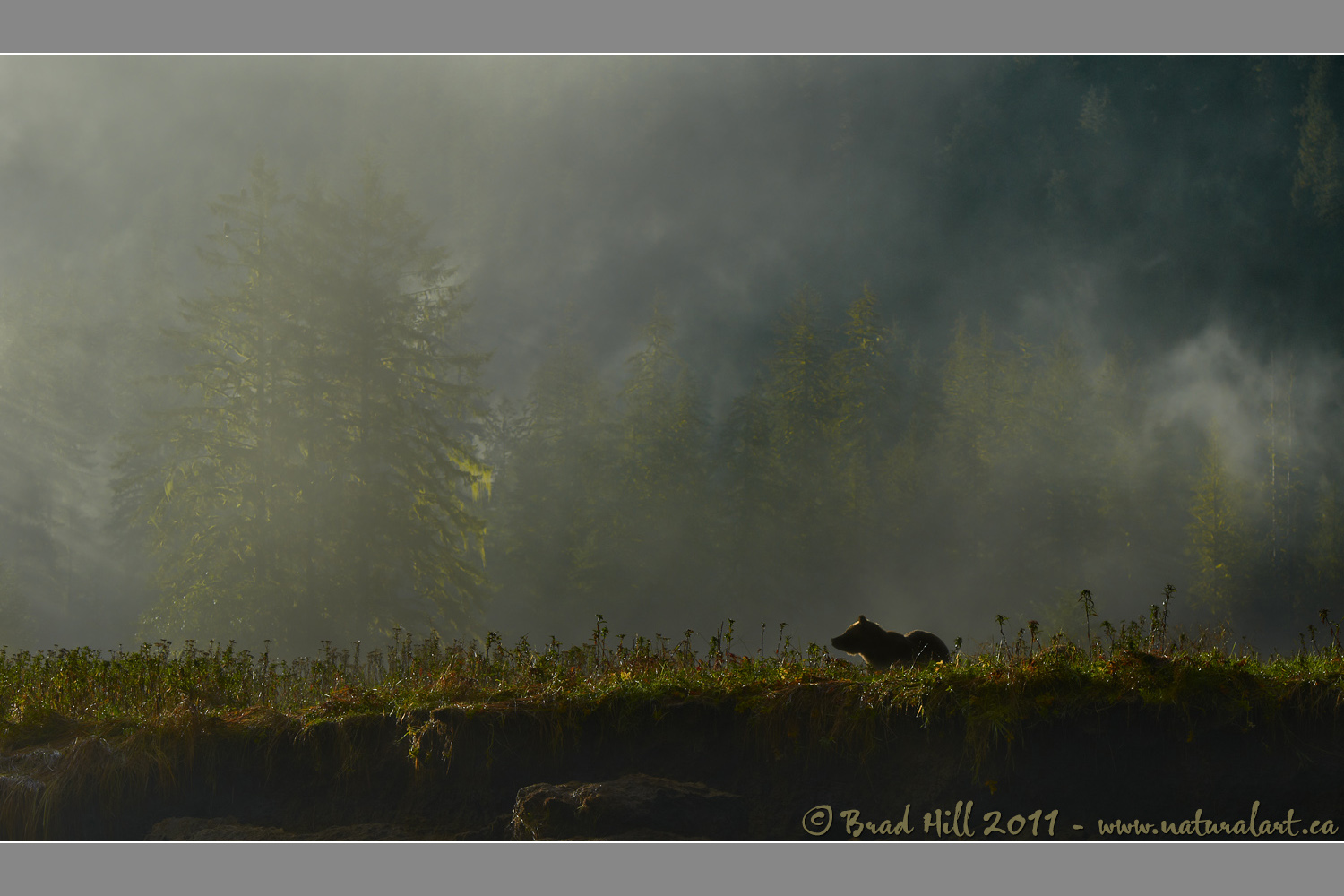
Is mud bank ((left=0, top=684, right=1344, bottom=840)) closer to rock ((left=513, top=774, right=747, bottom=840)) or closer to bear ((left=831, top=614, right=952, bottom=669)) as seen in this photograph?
rock ((left=513, top=774, right=747, bottom=840))

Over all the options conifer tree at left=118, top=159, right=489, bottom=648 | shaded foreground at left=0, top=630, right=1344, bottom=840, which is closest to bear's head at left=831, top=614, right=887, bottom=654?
shaded foreground at left=0, top=630, right=1344, bottom=840

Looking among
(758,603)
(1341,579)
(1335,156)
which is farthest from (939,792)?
(1335,156)

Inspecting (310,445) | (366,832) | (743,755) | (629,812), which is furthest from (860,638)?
(310,445)

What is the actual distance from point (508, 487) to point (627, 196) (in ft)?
53.0

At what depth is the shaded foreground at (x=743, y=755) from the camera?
19.8 feet

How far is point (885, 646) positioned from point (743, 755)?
6.84 feet

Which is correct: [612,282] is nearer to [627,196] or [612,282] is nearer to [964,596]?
[627,196]

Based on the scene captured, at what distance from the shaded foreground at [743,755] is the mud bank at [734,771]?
0.01 m

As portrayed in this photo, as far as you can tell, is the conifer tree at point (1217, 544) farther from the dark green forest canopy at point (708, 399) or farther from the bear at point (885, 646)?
the bear at point (885, 646)

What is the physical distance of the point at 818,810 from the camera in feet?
20.6

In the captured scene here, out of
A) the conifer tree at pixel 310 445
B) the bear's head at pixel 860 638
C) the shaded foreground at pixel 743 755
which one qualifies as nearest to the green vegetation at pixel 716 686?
the shaded foreground at pixel 743 755

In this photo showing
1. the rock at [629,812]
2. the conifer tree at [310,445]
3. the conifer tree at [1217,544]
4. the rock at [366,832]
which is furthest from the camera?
the conifer tree at [1217,544]

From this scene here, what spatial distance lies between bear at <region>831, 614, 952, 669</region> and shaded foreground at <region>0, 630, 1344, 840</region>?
0.65 metres

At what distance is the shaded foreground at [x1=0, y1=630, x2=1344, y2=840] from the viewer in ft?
19.8
